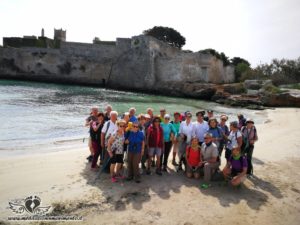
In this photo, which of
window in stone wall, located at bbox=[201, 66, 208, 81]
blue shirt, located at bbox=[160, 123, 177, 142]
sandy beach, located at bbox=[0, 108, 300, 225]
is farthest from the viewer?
window in stone wall, located at bbox=[201, 66, 208, 81]

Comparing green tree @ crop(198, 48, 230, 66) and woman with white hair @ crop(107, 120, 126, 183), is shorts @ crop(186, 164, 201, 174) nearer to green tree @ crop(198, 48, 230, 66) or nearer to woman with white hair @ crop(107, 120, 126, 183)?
woman with white hair @ crop(107, 120, 126, 183)

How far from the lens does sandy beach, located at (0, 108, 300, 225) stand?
18.1ft

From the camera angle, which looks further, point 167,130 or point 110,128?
point 167,130

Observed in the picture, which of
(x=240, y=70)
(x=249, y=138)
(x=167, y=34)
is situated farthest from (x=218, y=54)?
(x=249, y=138)

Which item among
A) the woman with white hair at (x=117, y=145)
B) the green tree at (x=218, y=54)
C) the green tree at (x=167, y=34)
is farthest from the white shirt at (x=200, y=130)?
the green tree at (x=167, y=34)

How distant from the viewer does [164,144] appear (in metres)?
8.03

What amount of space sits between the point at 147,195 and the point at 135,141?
1.30m

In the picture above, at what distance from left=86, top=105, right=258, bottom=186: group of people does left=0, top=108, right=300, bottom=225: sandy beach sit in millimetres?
349

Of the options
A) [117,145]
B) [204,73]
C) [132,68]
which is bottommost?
[117,145]

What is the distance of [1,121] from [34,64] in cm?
4024

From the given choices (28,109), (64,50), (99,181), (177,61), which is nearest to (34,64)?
(64,50)

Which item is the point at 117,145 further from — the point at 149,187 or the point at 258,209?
the point at 258,209

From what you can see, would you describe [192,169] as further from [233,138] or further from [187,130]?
[233,138]

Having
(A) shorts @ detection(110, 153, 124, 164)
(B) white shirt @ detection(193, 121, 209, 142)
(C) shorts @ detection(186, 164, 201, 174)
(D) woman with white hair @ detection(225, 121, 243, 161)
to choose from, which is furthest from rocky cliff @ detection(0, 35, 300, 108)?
(A) shorts @ detection(110, 153, 124, 164)
